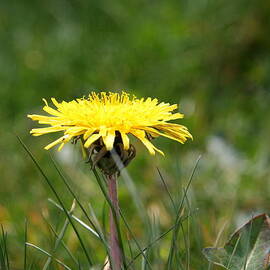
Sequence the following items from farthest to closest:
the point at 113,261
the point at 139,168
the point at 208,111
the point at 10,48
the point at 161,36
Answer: the point at 10,48 → the point at 161,36 → the point at 208,111 → the point at 139,168 → the point at 113,261

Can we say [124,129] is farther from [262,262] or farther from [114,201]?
[262,262]

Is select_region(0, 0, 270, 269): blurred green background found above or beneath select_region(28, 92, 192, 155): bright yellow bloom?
above

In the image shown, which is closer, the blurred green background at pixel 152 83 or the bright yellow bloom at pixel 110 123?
the bright yellow bloom at pixel 110 123

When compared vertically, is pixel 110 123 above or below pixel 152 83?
below

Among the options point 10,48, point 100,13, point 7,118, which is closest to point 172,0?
point 100,13

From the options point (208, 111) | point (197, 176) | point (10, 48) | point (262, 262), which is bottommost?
point (262, 262)

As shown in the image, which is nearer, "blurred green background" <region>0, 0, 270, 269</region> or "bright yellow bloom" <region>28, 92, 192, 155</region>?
"bright yellow bloom" <region>28, 92, 192, 155</region>

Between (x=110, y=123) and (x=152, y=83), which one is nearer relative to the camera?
(x=110, y=123)

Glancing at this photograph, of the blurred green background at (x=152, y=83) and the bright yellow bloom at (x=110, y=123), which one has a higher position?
the blurred green background at (x=152, y=83)
